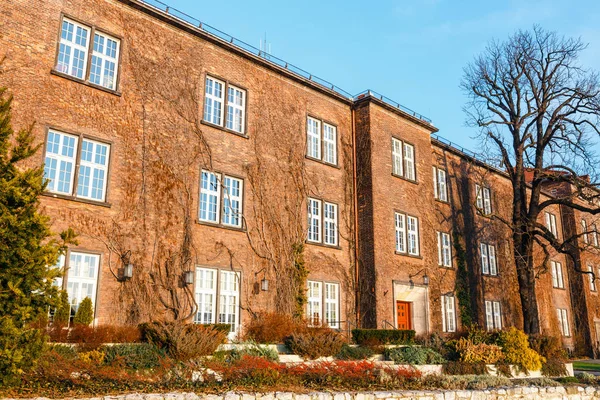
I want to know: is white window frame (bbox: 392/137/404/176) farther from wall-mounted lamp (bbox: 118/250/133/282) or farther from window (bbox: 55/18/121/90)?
wall-mounted lamp (bbox: 118/250/133/282)

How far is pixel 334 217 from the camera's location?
23.2 metres

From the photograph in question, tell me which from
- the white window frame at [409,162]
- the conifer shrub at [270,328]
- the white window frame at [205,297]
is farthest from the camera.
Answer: the white window frame at [409,162]

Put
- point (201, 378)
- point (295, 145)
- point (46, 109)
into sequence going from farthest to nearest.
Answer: point (295, 145)
point (46, 109)
point (201, 378)

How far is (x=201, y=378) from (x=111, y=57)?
11.0 m

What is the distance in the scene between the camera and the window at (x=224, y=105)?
19750 mm

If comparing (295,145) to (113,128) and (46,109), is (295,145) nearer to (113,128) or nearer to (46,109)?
(113,128)

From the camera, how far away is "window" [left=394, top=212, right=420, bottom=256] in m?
24.7

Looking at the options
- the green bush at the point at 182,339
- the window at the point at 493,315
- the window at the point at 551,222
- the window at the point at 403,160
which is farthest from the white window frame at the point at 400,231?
the window at the point at 551,222

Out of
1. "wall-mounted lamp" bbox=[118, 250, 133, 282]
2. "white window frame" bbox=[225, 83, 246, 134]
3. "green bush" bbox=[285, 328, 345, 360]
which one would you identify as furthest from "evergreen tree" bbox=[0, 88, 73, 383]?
"white window frame" bbox=[225, 83, 246, 134]

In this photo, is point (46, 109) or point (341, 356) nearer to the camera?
point (46, 109)

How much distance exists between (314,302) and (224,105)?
8352 millimetres

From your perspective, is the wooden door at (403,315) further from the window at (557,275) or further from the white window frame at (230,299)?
the window at (557,275)

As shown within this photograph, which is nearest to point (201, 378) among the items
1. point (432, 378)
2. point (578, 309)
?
point (432, 378)

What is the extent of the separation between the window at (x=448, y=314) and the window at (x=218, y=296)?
1249 cm
